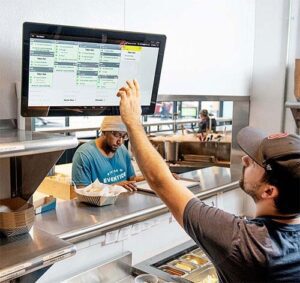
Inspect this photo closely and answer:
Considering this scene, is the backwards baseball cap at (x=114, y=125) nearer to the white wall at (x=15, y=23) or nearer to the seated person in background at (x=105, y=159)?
the seated person in background at (x=105, y=159)

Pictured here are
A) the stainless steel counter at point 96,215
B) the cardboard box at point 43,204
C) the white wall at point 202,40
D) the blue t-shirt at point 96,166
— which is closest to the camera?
the stainless steel counter at point 96,215

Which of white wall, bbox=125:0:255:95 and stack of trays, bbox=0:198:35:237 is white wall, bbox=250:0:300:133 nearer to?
white wall, bbox=125:0:255:95

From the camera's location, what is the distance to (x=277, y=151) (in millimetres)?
1290

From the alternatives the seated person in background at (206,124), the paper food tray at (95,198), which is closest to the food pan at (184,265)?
the paper food tray at (95,198)

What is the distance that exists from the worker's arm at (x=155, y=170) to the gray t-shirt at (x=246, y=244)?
4 centimetres

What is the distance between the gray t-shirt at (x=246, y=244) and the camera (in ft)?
4.01

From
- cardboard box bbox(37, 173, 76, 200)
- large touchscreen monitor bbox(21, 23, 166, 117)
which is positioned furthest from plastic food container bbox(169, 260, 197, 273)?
cardboard box bbox(37, 173, 76, 200)

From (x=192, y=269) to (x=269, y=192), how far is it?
0.94 meters

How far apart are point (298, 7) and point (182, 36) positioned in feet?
3.60

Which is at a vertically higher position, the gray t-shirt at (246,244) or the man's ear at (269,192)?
the man's ear at (269,192)

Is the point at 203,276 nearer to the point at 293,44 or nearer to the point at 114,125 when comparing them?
the point at 114,125

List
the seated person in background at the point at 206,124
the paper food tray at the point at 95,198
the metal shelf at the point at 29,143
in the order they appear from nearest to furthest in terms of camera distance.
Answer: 1. the metal shelf at the point at 29,143
2. the paper food tray at the point at 95,198
3. the seated person in background at the point at 206,124

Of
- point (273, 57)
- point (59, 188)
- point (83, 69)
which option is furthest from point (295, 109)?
point (59, 188)

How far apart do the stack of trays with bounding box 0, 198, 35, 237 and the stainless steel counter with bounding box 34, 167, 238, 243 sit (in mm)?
214
